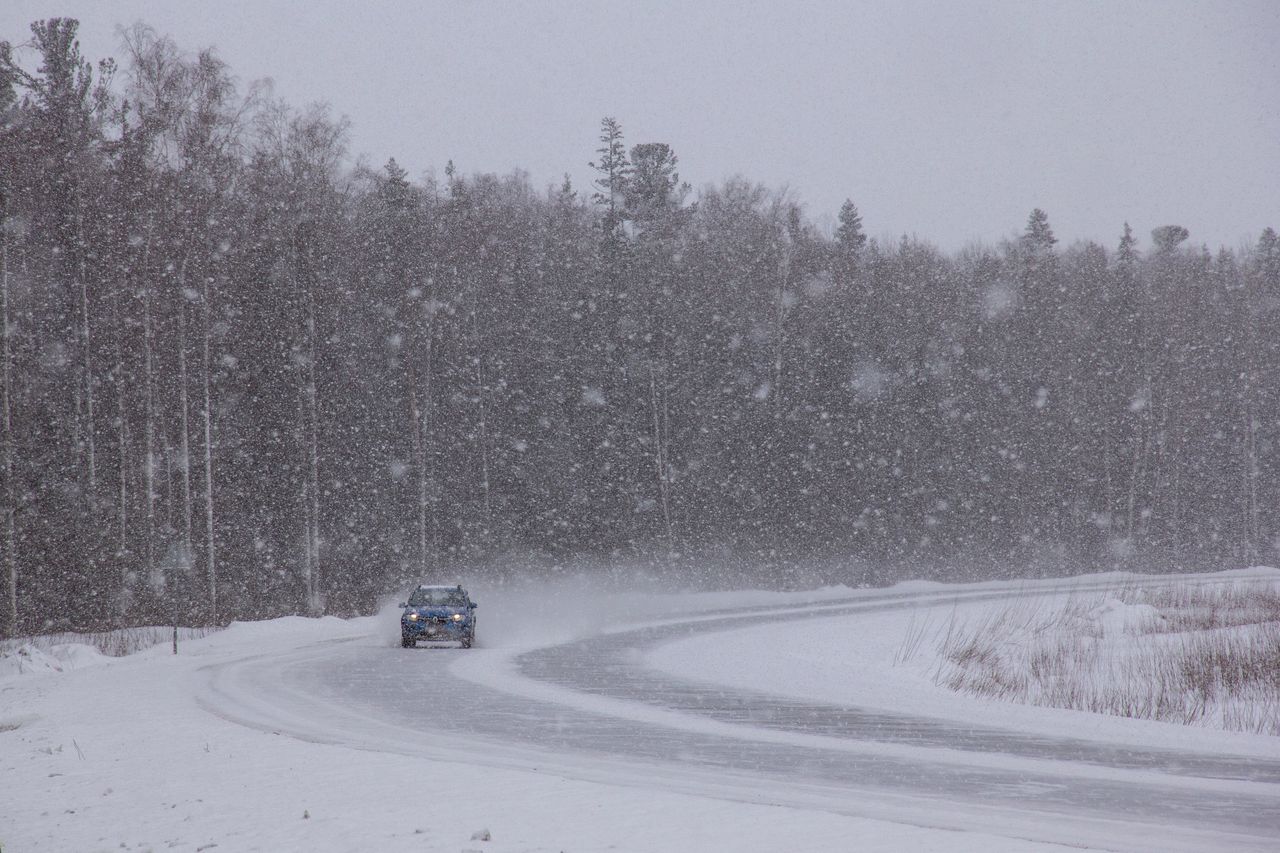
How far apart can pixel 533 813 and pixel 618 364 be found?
151 ft

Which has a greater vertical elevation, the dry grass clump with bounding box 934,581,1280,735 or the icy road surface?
the icy road surface

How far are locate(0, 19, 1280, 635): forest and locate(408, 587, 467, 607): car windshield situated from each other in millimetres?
5763

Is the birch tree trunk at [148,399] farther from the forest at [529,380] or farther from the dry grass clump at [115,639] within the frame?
the dry grass clump at [115,639]

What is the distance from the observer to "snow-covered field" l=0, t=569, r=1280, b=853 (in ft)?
28.9

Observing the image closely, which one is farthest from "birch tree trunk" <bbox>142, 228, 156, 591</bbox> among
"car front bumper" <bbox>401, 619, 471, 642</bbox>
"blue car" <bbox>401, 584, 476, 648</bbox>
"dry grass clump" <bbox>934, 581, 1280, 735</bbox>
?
"dry grass clump" <bbox>934, 581, 1280, 735</bbox>

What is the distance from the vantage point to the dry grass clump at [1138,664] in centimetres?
1702

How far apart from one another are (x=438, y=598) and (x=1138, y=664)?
56.2ft

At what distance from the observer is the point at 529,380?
182ft

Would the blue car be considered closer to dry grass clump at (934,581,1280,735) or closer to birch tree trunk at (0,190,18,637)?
birch tree trunk at (0,190,18,637)

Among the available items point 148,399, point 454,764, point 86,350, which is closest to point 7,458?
point 86,350

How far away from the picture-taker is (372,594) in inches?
1887

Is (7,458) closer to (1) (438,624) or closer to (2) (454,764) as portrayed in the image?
(1) (438,624)

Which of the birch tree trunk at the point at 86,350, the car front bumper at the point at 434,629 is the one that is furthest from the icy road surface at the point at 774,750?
the birch tree trunk at the point at 86,350

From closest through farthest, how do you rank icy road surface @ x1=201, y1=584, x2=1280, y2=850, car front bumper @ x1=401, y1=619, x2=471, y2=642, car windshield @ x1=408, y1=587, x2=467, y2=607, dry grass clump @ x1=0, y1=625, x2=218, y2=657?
icy road surface @ x1=201, y1=584, x2=1280, y2=850, car front bumper @ x1=401, y1=619, x2=471, y2=642, dry grass clump @ x1=0, y1=625, x2=218, y2=657, car windshield @ x1=408, y1=587, x2=467, y2=607
